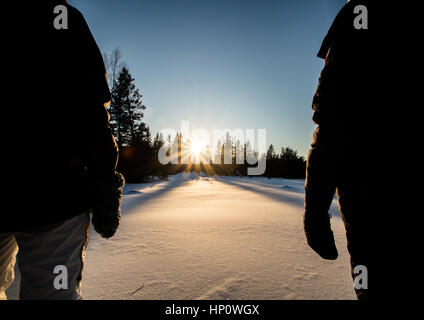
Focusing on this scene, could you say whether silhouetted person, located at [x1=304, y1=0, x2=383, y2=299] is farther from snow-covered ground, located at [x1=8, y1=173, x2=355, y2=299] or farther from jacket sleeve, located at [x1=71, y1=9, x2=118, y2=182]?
jacket sleeve, located at [x1=71, y1=9, x2=118, y2=182]

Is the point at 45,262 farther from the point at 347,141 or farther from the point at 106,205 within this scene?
the point at 347,141

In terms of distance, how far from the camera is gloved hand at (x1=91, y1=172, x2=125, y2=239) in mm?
1053

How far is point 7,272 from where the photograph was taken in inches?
37.5

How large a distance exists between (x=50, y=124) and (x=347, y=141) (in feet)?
5.27

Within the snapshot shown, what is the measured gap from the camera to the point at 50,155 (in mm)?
893

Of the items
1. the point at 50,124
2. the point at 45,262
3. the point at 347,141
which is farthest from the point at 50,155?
the point at 347,141

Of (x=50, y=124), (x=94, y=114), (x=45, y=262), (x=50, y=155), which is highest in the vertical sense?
(x=94, y=114)

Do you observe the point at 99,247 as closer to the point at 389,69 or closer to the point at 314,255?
the point at 314,255

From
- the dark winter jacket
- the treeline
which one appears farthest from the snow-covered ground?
the treeline

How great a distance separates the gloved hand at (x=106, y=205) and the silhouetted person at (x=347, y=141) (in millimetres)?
1289

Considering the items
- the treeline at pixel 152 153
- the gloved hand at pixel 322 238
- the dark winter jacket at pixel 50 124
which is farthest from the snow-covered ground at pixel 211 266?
the treeline at pixel 152 153

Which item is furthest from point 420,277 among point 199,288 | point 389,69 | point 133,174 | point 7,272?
point 133,174

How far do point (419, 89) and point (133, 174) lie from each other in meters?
17.2

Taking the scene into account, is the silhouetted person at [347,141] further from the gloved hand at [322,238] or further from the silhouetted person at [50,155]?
the silhouetted person at [50,155]
